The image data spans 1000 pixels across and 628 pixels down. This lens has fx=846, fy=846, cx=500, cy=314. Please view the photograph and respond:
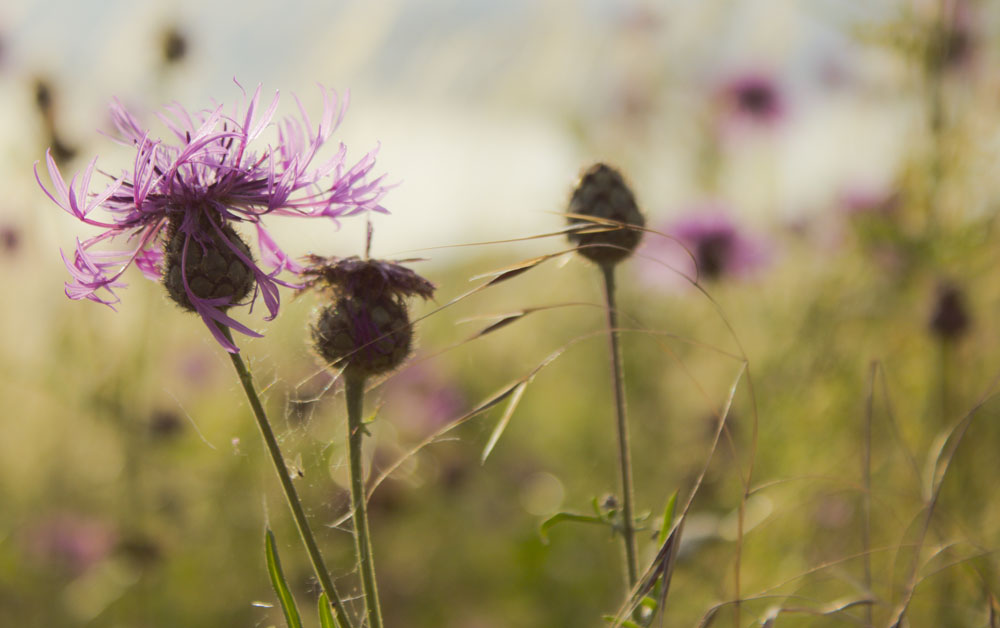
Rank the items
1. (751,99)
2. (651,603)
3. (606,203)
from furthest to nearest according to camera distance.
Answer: (751,99)
(606,203)
(651,603)

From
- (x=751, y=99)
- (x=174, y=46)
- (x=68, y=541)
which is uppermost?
(x=174, y=46)

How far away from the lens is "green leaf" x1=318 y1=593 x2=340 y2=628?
759 millimetres

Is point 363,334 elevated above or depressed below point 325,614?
above

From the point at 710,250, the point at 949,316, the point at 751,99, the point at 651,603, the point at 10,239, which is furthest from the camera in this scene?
the point at 751,99

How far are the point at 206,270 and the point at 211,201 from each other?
78mm

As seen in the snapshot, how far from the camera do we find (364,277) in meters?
0.92

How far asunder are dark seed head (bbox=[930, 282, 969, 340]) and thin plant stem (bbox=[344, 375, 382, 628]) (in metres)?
1.65

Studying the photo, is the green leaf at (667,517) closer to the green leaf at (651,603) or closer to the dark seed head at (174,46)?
the green leaf at (651,603)

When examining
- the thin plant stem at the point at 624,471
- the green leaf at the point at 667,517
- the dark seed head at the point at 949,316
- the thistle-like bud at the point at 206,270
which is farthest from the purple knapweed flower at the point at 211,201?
the dark seed head at the point at 949,316

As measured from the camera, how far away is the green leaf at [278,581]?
0.77 m

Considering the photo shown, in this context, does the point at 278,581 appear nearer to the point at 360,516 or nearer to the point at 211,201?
the point at 360,516

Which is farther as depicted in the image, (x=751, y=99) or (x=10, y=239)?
(x=751, y=99)

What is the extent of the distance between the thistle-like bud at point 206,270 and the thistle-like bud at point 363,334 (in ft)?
0.35

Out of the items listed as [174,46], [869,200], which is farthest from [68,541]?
[869,200]
